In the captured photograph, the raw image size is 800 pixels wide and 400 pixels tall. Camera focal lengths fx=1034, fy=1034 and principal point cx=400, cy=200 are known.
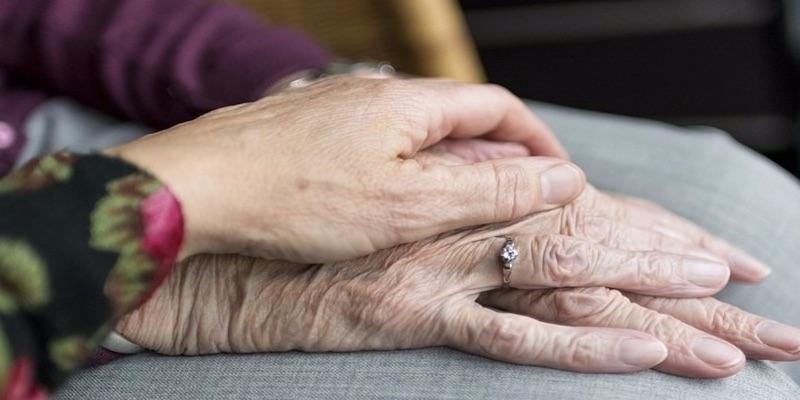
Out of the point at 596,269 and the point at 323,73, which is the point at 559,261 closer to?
the point at 596,269

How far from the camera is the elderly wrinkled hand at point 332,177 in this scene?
0.72 metres

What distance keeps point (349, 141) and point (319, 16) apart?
23.6 inches

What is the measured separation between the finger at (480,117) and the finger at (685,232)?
0.27 ft

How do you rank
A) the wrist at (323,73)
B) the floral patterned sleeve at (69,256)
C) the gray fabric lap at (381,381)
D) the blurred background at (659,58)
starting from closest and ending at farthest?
1. the floral patterned sleeve at (69,256)
2. the gray fabric lap at (381,381)
3. the wrist at (323,73)
4. the blurred background at (659,58)

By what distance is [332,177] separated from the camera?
76 centimetres

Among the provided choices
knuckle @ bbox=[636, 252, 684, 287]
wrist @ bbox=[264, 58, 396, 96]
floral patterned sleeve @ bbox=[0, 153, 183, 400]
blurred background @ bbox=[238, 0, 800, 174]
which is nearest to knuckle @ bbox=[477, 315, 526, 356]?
knuckle @ bbox=[636, 252, 684, 287]

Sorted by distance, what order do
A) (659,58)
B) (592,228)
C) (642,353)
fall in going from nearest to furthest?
1. (642,353)
2. (592,228)
3. (659,58)

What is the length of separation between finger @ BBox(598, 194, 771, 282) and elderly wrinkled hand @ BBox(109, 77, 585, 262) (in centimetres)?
10

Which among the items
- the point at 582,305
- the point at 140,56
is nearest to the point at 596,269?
the point at 582,305

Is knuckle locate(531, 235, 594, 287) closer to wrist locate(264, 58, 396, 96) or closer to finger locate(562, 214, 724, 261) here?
finger locate(562, 214, 724, 261)

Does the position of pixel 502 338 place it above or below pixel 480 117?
below

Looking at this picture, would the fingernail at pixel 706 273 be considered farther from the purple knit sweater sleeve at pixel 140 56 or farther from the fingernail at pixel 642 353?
the purple knit sweater sleeve at pixel 140 56

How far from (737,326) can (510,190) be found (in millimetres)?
202

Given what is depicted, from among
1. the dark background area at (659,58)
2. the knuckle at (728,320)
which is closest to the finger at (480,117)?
the knuckle at (728,320)
